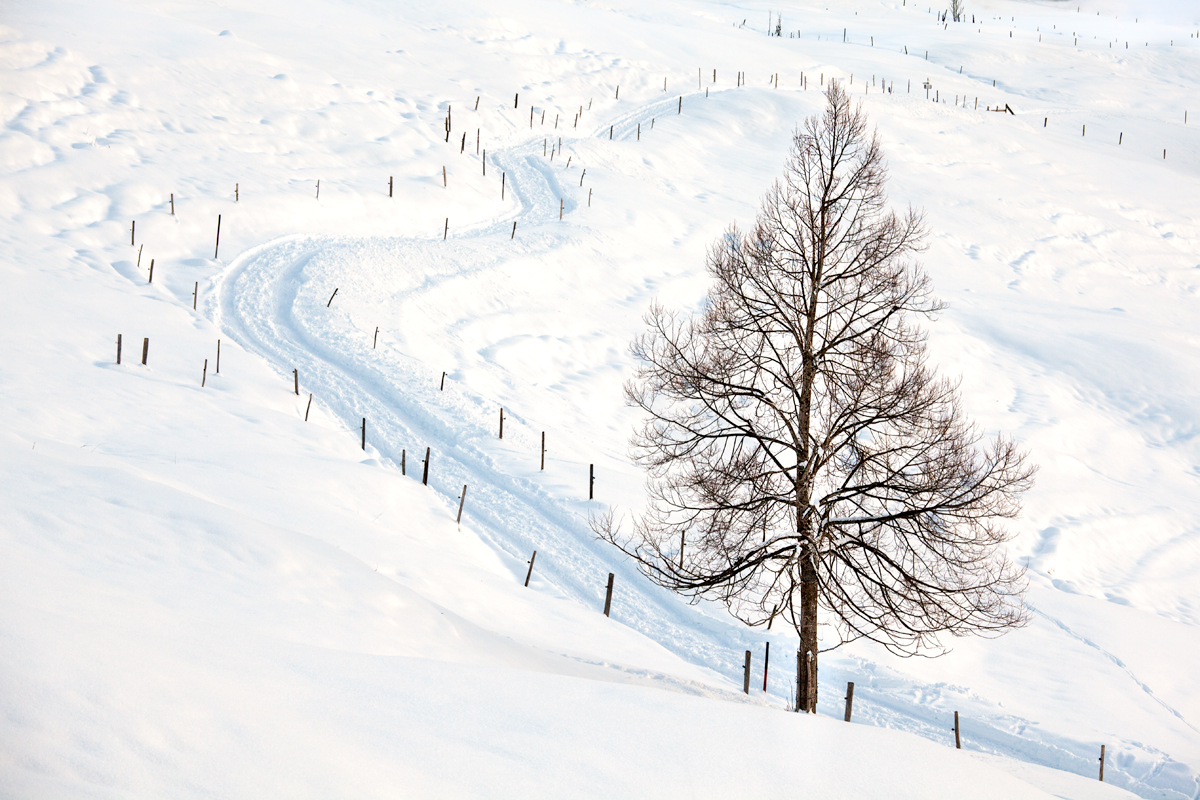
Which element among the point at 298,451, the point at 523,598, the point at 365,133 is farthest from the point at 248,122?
the point at 523,598

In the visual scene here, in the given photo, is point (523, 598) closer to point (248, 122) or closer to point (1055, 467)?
point (1055, 467)

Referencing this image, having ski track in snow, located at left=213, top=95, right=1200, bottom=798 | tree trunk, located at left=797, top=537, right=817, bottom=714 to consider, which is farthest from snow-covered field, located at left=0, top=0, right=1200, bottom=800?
tree trunk, located at left=797, top=537, right=817, bottom=714

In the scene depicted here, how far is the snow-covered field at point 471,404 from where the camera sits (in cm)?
623

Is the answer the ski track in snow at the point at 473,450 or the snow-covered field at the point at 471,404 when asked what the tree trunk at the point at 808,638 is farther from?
the ski track in snow at the point at 473,450

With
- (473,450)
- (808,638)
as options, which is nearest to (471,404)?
(473,450)

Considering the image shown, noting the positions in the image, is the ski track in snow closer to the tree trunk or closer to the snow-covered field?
the snow-covered field

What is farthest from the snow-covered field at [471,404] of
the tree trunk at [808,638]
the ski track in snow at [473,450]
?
the tree trunk at [808,638]

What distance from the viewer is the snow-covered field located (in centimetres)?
623

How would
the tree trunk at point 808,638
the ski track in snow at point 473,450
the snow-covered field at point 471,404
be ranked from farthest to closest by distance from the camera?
the ski track in snow at point 473,450
the tree trunk at point 808,638
the snow-covered field at point 471,404

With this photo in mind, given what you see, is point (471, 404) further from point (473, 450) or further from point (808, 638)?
point (808, 638)

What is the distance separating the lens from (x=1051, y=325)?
3294 cm

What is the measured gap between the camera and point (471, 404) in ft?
76.0

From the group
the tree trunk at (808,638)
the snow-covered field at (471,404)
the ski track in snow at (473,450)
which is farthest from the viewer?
the ski track in snow at (473,450)

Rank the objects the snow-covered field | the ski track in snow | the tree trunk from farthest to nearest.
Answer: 1. the ski track in snow
2. the tree trunk
3. the snow-covered field
